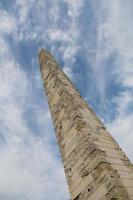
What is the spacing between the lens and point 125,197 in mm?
4621

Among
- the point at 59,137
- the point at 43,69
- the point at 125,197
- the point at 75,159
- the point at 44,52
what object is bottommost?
the point at 125,197

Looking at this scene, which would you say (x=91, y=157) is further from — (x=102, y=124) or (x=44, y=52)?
(x=44, y=52)

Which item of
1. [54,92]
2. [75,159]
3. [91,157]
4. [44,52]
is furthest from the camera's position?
[44,52]

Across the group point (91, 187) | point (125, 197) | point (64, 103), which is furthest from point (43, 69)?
point (125, 197)

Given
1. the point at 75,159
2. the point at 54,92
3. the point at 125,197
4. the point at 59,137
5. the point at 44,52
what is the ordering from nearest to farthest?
1. the point at 125,197
2. the point at 75,159
3. the point at 59,137
4. the point at 54,92
5. the point at 44,52

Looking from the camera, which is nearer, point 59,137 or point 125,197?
point 125,197

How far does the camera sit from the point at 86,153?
562 cm

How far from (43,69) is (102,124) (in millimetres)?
3650

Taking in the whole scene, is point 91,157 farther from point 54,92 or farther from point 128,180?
point 54,92

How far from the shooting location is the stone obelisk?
16.2ft

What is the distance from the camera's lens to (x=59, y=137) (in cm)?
694

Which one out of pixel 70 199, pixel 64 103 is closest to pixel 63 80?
pixel 64 103

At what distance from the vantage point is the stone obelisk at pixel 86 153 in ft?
16.2

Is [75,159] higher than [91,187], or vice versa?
[75,159]
